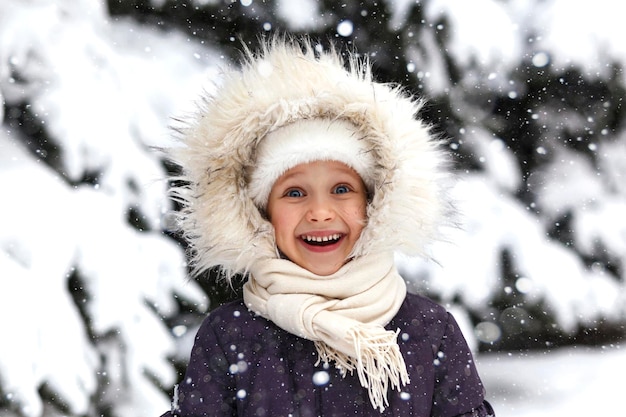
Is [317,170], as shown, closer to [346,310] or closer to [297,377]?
[346,310]

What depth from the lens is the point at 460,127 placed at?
12.1 ft

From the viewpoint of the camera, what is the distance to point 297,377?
192cm

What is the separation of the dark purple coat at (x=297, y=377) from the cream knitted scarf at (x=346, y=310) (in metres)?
0.05

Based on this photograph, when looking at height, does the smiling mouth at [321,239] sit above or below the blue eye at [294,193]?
below

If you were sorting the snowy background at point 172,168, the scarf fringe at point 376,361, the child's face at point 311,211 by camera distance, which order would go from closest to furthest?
the scarf fringe at point 376,361 < the child's face at point 311,211 < the snowy background at point 172,168

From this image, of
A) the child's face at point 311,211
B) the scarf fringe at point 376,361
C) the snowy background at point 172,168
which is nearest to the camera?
the scarf fringe at point 376,361

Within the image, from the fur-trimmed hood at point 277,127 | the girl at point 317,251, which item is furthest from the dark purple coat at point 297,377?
the fur-trimmed hood at point 277,127

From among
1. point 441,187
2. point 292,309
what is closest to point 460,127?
point 441,187

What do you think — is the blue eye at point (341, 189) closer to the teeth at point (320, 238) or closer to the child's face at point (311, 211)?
the child's face at point (311, 211)

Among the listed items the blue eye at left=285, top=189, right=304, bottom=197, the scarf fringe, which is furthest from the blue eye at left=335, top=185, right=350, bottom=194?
the scarf fringe

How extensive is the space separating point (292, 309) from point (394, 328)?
0.33 metres

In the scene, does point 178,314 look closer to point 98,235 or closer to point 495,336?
point 98,235

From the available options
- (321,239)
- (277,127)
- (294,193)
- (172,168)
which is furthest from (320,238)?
(172,168)

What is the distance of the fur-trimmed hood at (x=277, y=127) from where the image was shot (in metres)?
1.97
